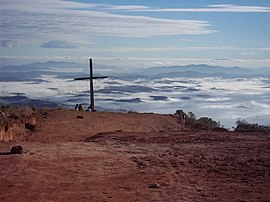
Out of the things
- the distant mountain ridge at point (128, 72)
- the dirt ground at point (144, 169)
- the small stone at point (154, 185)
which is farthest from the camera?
the distant mountain ridge at point (128, 72)

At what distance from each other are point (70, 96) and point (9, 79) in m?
15.1

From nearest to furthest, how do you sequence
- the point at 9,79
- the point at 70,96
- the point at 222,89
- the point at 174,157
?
the point at 174,157
the point at 70,96
the point at 9,79
the point at 222,89

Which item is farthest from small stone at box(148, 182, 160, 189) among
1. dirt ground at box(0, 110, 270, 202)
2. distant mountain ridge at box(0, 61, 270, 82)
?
distant mountain ridge at box(0, 61, 270, 82)

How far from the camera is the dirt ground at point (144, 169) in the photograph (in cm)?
1040

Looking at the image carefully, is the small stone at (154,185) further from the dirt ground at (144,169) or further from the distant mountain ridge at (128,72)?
the distant mountain ridge at (128,72)

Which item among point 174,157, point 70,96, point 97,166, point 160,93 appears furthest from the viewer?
point 160,93

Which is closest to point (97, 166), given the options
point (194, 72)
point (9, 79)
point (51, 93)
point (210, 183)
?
point (210, 183)

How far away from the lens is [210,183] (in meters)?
11.2

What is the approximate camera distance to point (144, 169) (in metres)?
12.6

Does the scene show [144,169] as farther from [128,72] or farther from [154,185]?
[128,72]

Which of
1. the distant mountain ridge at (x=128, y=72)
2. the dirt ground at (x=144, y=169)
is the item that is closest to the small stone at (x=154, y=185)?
the dirt ground at (x=144, y=169)

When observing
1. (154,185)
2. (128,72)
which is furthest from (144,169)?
(128,72)

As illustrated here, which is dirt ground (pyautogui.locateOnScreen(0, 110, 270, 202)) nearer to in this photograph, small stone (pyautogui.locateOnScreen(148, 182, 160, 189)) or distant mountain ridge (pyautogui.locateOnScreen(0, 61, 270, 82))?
small stone (pyautogui.locateOnScreen(148, 182, 160, 189))

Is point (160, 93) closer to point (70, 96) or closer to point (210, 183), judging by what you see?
point (70, 96)
